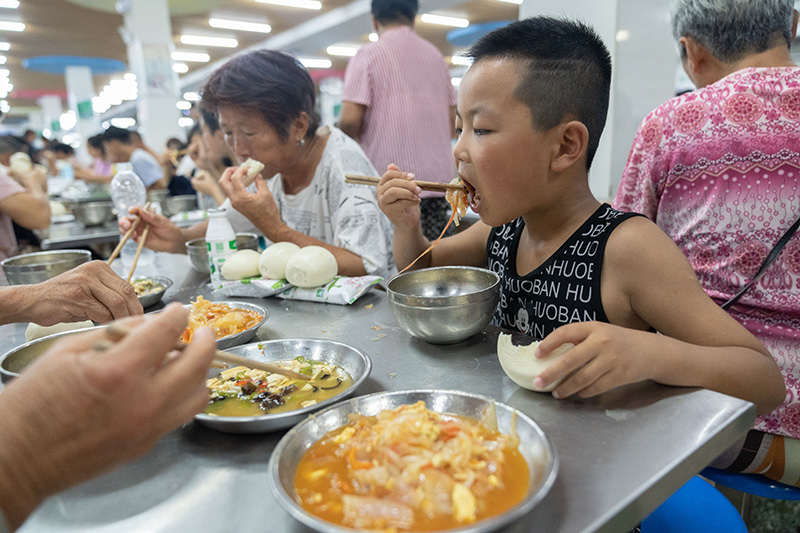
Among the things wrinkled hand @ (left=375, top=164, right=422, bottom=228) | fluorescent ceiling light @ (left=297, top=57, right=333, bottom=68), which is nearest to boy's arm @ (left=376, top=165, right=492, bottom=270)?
wrinkled hand @ (left=375, top=164, right=422, bottom=228)

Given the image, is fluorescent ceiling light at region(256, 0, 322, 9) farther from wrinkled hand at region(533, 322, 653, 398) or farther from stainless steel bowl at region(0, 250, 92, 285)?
wrinkled hand at region(533, 322, 653, 398)

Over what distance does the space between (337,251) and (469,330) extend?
984 mm

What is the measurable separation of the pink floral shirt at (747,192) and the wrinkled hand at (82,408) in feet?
5.41

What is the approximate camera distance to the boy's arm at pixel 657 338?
105cm

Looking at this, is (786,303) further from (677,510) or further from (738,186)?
(677,510)

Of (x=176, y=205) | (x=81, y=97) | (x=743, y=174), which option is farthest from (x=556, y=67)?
(x=81, y=97)

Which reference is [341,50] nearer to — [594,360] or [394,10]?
[394,10]

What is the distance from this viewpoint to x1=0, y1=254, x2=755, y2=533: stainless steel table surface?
77 centimetres

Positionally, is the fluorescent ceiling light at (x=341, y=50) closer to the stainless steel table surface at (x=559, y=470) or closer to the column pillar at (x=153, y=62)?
the column pillar at (x=153, y=62)

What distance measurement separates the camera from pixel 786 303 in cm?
162

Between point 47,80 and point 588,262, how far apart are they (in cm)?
2358

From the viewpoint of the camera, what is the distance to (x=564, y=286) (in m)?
1.50

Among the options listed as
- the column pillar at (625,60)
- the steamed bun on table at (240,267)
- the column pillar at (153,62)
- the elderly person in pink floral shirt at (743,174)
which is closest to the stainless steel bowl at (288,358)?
the steamed bun on table at (240,267)

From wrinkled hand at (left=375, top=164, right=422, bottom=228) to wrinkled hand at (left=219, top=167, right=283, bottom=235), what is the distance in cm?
65
